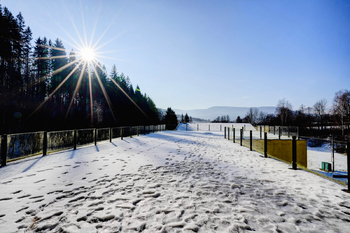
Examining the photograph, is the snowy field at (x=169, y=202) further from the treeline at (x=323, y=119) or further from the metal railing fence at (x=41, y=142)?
the treeline at (x=323, y=119)

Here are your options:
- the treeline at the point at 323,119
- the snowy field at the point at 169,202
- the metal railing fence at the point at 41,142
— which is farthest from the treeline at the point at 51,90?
the treeline at the point at 323,119

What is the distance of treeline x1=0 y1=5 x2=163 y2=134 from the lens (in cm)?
2638

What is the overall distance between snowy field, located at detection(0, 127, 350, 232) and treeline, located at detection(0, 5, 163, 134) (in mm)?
31847

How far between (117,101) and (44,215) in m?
49.5

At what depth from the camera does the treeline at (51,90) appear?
26.4 metres

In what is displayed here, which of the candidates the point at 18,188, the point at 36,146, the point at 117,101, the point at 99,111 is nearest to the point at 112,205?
the point at 18,188

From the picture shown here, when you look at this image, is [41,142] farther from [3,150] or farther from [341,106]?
[341,106]

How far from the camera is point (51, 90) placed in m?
36.4

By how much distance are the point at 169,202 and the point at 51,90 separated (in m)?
45.0

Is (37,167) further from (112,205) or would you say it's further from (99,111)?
(99,111)

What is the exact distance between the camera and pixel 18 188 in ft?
12.8

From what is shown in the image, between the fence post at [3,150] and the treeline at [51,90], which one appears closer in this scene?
the fence post at [3,150]

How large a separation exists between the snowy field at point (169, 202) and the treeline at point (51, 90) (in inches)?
1254

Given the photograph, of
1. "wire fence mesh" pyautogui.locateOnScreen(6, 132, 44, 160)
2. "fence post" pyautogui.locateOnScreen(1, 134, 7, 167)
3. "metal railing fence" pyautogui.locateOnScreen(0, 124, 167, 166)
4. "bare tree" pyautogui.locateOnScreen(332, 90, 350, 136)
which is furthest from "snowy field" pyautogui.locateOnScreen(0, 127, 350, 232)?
"bare tree" pyautogui.locateOnScreen(332, 90, 350, 136)
